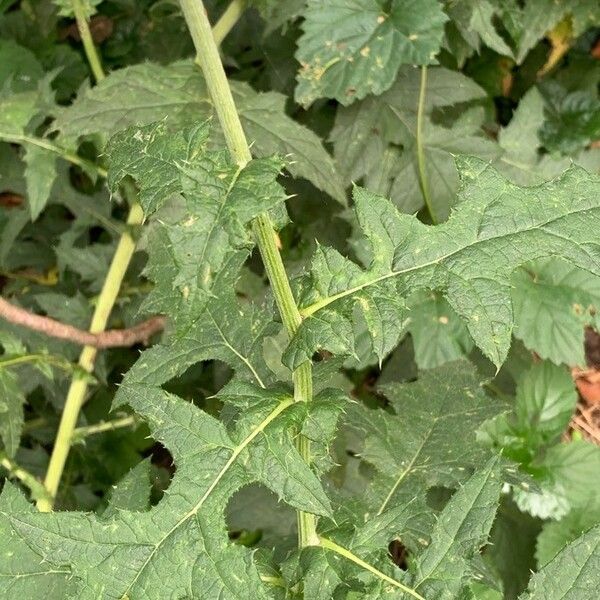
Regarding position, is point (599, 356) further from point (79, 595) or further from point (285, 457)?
point (79, 595)

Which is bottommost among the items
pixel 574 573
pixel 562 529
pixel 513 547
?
pixel 513 547

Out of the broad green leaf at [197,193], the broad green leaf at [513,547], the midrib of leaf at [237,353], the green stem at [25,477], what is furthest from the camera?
the broad green leaf at [513,547]

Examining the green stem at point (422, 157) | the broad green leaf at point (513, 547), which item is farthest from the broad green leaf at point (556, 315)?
the broad green leaf at point (513, 547)

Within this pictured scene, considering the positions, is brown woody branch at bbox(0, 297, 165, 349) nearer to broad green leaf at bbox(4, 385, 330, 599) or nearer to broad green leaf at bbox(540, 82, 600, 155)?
broad green leaf at bbox(4, 385, 330, 599)

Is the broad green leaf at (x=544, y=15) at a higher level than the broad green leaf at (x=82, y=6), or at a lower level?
lower

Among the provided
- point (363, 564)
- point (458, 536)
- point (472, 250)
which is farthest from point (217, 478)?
point (472, 250)

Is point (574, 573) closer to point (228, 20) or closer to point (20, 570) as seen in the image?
point (20, 570)

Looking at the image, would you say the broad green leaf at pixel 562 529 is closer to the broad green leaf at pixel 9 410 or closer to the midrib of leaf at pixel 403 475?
the midrib of leaf at pixel 403 475

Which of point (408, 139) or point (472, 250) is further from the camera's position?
point (408, 139)
